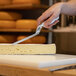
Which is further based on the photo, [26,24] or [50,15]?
[26,24]

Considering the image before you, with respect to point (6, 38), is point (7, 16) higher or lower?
higher

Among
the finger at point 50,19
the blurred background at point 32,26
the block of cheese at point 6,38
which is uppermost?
the finger at point 50,19

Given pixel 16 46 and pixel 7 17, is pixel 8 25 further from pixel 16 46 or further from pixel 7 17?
pixel 16 46

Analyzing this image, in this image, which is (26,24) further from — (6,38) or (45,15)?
(45,15)

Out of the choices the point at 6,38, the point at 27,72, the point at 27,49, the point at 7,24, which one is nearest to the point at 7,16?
the point at 7,24

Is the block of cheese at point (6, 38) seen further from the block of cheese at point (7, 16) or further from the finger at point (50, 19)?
the finger at point (50, 19)

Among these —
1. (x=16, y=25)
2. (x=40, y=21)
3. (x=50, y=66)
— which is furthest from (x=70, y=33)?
(x=50, y=66)

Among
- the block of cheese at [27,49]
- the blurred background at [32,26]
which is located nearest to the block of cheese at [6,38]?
the blurred background at [32,26]

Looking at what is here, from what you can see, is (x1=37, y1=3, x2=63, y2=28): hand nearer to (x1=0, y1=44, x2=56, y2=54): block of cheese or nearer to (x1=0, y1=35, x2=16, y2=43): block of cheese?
(x1=0, y1=44, x2=56, y2=54): block of cheese

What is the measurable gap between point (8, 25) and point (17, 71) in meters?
1.81

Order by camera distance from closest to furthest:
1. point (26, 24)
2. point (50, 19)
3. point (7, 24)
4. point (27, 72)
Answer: point (27, 72) → point (50, 19) → point (26, 24) → point (7, 24)

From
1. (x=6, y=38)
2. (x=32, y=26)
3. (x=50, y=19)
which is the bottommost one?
(x=6, y=38)

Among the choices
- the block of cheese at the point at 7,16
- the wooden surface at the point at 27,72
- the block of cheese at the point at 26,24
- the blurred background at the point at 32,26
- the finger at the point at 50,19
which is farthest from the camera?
the block of cheese at the point at 7,16

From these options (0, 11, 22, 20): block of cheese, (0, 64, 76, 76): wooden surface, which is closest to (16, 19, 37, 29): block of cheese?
(0, 11, 22, 20): block of cheese
